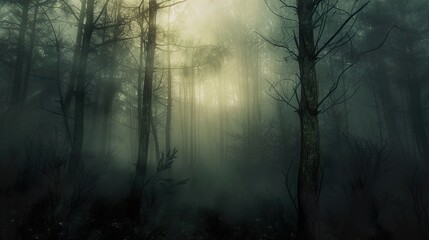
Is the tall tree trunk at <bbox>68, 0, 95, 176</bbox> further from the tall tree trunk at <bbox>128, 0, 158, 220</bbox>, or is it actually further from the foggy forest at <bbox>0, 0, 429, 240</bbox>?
the tall tree trunk at <bbox>128, 0, 158, 220</bbox>

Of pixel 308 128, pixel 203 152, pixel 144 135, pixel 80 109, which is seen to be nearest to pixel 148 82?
pixel 144 135

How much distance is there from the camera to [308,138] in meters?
5.05

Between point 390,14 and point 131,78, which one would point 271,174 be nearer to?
point 131,78

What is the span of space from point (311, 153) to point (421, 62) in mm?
17489

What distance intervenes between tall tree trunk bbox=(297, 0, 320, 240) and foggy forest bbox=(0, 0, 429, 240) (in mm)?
20

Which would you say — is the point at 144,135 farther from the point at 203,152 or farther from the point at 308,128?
the point at 203,152

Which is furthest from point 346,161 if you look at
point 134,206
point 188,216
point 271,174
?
point 134,206

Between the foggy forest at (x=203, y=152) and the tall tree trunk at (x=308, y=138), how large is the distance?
2cm

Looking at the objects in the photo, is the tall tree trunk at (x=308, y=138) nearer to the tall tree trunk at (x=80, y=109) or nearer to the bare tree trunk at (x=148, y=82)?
the bare tree trunk at (x=148, y=82)

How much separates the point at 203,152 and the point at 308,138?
74.4 ft

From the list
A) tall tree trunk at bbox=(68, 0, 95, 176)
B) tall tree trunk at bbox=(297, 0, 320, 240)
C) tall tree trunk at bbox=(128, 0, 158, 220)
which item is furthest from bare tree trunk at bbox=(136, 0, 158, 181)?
tall tree trunk at bbox=(297, 0, 320, 240)

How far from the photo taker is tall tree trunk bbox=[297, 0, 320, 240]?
15.5 ft

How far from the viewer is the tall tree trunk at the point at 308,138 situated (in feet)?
15.5

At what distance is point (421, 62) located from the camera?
714 inches
